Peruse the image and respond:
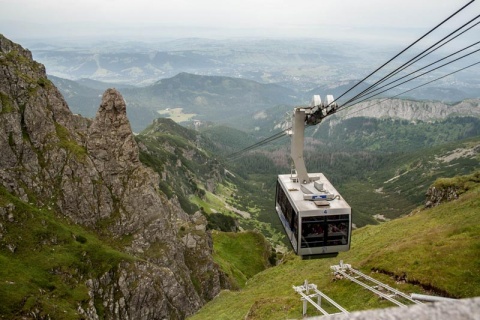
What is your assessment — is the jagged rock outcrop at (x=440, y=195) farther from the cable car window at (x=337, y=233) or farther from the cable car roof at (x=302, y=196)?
the cable car window at (x=337, y=233)

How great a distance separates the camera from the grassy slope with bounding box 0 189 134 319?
50.8 m

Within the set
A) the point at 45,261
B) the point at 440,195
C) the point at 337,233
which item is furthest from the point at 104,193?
the point at 440,195

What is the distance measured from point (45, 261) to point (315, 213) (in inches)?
2008

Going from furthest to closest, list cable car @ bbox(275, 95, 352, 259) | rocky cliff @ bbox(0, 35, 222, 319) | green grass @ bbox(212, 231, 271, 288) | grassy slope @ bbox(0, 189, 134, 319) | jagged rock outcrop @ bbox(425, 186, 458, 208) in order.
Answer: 1. green grass @ bbox(212, 231, 271, 288)
2. jagged rock outcrop @ bbox(425, 186, 458, 208)
3. rocky cliff @ bbox(0, 35, 222, 319)
4. grassy slope @ bbox(0, 189, 134, 319)
5. cable car @ bbox(275, 95, 352, 259)

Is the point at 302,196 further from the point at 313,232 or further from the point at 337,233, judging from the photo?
the point at 337,233

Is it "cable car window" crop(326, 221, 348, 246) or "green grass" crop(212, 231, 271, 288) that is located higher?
"cable car window" crop(326, 221, 348, 246)

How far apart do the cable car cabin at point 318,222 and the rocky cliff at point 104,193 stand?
146ft

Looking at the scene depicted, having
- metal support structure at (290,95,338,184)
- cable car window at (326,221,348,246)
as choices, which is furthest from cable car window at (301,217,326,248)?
metal support structure at (290,95,338,184)

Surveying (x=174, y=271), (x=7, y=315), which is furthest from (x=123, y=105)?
(x=7, y=315)

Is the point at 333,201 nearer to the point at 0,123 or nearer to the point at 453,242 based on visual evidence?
the point at 453,242

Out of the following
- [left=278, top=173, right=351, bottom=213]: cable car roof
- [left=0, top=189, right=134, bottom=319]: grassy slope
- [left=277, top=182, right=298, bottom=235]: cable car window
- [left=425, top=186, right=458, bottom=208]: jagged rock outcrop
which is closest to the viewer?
[left=278, top=173, right=351, bottom=213]: cable car roof

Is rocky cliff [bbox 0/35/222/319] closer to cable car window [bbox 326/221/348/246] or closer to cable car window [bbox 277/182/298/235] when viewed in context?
cable car window [bbox 277/182/298/235]

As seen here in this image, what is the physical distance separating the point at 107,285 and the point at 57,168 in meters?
28.7

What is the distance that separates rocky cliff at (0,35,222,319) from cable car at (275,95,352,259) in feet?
146
